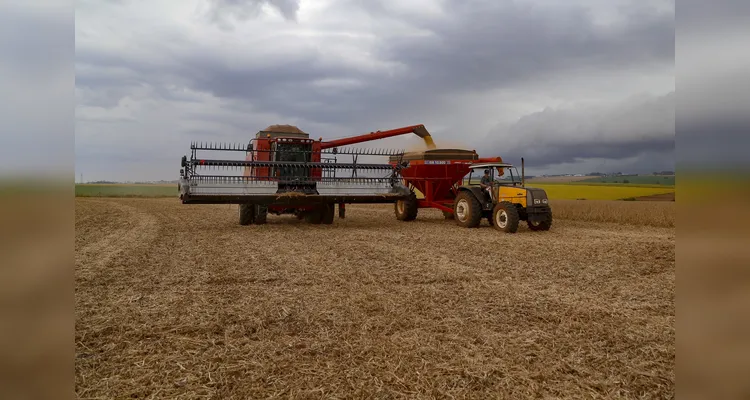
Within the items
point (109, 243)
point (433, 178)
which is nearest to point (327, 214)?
point (433, 178)

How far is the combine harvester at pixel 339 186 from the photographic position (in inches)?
462

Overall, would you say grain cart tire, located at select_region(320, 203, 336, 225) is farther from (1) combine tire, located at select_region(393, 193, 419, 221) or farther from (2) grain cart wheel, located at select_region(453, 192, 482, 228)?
(2) grain cart wheel, located at select_region(453, 192, 482, 228)

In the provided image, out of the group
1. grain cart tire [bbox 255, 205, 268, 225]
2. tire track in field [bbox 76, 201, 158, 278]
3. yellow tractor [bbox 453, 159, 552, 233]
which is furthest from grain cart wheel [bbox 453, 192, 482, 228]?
tire track in field [bbox 76, 201, 158, 278]

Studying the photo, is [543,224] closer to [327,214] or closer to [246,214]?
[327,214]

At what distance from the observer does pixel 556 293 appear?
17.6ft

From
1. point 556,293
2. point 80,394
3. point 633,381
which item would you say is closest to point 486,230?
point 556,293

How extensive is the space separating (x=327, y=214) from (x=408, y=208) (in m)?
2.61

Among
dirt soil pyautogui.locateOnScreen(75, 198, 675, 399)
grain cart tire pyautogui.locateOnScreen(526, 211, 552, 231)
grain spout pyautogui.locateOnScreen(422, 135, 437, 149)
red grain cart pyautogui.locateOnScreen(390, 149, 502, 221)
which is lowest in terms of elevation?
dirt soil pyautogui.locateOnScreen(75, 198, 675, 399)

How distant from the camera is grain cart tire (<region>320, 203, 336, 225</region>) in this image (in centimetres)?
1347

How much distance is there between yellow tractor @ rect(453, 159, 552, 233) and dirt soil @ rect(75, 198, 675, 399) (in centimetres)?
339

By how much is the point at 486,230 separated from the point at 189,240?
711 centimetres

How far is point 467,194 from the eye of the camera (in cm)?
1294

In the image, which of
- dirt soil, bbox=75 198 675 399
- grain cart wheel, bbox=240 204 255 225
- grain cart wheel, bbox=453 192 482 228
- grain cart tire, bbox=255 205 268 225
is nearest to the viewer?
dirt soil, bbox=75 198 675 399
